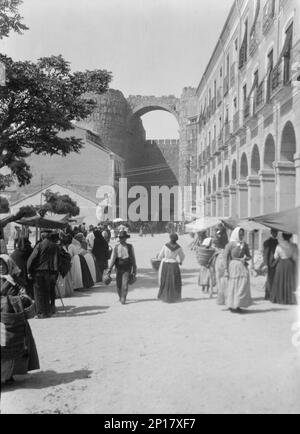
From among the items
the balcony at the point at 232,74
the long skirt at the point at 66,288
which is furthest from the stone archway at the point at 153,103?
the long skirt at the point at 66,288

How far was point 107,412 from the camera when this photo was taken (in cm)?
432

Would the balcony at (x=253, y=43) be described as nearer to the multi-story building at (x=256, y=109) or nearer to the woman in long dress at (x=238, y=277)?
the multi-story building at (x=256, y=109)

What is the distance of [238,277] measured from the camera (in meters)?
9.05

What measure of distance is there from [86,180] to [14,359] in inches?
1884

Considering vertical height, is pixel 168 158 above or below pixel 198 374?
above

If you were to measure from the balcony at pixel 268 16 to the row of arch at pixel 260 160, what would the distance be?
399cm

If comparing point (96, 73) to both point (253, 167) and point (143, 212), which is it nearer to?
point (253, 167)

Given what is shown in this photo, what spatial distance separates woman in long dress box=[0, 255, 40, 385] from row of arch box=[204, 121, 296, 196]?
13440 mm

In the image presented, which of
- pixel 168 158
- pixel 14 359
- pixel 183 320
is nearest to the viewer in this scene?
pixel 14 359

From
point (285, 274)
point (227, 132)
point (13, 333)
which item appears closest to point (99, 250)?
point (285, 274)

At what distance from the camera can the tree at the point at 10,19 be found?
11.8 metres

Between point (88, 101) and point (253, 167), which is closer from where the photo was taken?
point (88, 101)

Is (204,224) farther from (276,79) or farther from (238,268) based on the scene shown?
(238,268)
